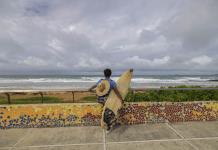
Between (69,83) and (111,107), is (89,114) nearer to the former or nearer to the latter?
(111,107)

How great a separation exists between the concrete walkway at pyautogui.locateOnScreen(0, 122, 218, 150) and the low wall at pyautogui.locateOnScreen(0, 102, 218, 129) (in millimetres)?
176

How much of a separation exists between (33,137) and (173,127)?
2.91m

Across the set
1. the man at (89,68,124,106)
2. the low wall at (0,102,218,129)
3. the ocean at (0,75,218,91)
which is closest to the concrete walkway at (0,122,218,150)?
the low wall at (0,102,218,129)

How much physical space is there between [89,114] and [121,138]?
1050mm

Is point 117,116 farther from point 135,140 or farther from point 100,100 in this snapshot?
point 135,140

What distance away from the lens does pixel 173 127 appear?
14.0 ft

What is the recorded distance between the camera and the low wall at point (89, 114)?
431 centimetres

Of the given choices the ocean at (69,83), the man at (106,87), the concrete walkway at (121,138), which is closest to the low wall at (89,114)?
the concrete walkway at (121,138)

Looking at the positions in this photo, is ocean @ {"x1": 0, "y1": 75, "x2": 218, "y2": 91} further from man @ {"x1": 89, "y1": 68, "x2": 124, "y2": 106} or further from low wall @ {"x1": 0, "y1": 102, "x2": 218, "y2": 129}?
man @ {"x1": 89, "y1": 68, "x2": 124, "y2": 106}

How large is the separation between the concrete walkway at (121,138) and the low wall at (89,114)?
18 centimetres

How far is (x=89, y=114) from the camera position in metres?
4.42

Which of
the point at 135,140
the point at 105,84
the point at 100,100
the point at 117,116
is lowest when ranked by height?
the point at 135,140

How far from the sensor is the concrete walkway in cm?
331

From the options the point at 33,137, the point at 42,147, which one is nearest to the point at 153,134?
the point at 42,147
